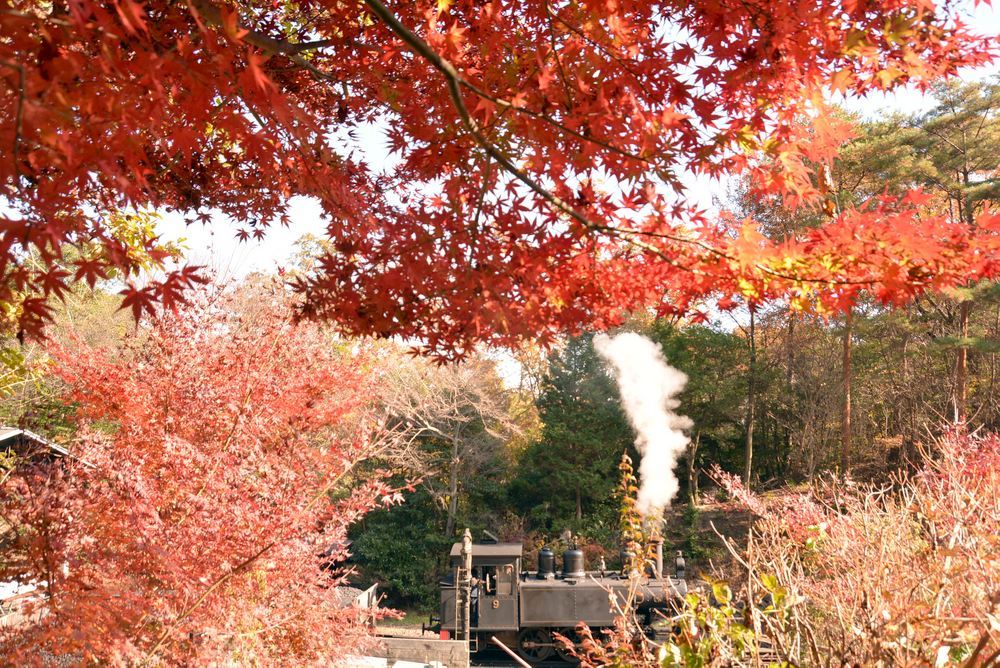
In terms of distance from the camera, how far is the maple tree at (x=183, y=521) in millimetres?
3508

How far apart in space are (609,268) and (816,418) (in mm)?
18979

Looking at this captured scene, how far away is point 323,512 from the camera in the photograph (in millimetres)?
4535

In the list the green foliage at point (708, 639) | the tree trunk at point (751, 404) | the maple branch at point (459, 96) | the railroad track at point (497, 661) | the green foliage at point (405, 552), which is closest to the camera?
the maple branch at point (459, 96)

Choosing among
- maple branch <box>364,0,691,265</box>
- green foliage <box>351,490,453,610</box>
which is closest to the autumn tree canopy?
maple branch <box>364,0,691,265</box>

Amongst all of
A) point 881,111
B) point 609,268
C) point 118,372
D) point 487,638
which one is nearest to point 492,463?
point 487,638

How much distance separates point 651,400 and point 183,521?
17.9 meters

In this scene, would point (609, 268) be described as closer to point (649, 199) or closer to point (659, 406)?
point (649, 199)

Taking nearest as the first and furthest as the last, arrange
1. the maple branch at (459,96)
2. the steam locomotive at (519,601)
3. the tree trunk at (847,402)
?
the maple branch at (459,96) → the steam locomotive at (519,601) → the tree trunk at (847,402)

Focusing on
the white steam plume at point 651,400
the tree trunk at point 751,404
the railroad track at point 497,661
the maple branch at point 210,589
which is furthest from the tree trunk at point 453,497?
the maple branch at point 210,589

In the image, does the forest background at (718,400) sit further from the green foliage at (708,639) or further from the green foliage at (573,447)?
the green foliage at (708,639)

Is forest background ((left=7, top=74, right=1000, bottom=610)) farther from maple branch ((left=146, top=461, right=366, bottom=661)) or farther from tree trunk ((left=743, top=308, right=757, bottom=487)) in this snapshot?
maple branch ((left=146, top=461, right=366, bottom=661))

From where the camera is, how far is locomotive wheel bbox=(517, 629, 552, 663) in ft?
39.3

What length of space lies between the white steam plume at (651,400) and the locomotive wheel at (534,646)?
24.4 ft

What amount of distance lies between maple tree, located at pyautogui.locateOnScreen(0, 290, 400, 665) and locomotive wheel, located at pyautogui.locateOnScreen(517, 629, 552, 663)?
7.53 m
